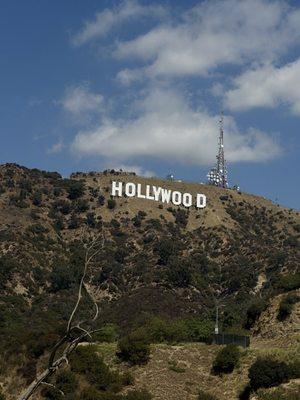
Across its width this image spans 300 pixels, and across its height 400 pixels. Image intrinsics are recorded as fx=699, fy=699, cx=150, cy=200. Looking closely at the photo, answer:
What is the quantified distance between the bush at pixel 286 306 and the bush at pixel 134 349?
11.9 metres

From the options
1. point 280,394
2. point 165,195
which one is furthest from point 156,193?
point 280,394

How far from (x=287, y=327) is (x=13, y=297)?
6731cm

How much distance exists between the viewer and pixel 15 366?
178 feet

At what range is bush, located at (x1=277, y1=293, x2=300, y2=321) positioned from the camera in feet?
188

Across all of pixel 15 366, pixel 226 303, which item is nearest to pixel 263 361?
pixel 15 366

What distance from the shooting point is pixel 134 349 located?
170 ft

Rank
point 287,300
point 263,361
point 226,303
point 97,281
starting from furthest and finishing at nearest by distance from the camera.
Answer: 1. point 97,281
2. point 226,303
3. point 287,300
4. point 263,361

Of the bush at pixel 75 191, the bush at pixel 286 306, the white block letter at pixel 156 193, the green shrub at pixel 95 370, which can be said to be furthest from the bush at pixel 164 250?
the green shrub at pixel 95 370

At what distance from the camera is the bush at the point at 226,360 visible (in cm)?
4931

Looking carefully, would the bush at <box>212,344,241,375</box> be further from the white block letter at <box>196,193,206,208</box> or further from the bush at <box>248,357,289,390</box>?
the white block letter at <box>196,193,206,208</box>

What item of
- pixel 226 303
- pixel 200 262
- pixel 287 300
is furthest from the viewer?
pixel 200 262

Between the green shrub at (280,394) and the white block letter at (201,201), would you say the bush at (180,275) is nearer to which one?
the white block letter at (201,201)

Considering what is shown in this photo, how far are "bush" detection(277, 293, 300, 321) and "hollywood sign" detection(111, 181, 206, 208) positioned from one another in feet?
361

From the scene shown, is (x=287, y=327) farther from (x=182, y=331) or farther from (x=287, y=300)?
(x=182, y=331)
